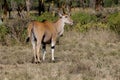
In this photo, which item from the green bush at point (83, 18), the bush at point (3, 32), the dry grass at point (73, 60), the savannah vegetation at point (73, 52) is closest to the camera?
the dry grass at point (73, 60)

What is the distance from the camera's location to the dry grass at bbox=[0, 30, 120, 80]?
447 inches

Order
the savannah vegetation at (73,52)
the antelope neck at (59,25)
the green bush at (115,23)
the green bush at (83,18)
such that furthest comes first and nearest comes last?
the green bush at (83,18) < the green bush at (115,23) < the antelope neck at (59,25) < the savannah vegetation at (73,52)

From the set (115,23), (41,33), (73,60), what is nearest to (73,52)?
(73,60)

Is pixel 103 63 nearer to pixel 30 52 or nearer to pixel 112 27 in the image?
pixel 30 52

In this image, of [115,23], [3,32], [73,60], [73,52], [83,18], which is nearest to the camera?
[73,60]

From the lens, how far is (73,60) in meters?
14.4

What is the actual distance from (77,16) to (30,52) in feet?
25.5

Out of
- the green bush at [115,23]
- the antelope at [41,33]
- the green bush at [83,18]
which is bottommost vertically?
the green bush at [83,18]

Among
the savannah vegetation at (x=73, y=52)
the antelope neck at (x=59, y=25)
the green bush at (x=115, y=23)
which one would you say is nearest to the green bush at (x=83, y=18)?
the savannah vegetation at (x=73, y=52)

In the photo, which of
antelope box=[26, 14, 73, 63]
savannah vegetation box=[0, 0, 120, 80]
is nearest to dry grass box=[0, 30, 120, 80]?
savannah vegetation box=[0, 0, 120, 80]

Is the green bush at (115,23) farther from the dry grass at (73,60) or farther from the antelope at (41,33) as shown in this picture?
the antelope at (41,33)

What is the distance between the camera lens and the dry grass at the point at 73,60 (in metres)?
11.3

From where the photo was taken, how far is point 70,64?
520 inches

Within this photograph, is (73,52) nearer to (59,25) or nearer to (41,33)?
(59,25)
